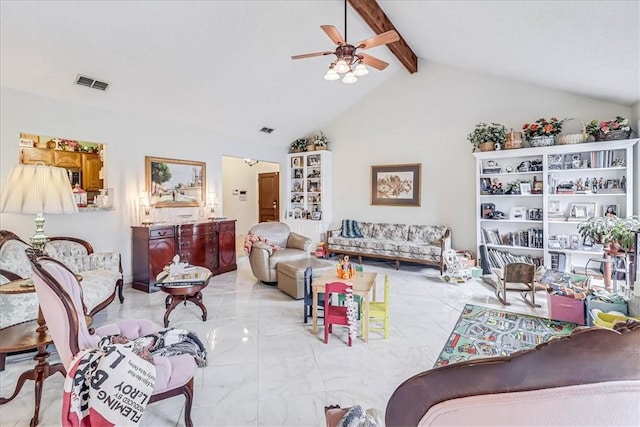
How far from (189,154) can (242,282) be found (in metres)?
2.44

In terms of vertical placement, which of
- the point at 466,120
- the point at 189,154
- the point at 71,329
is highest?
the point at 466,120

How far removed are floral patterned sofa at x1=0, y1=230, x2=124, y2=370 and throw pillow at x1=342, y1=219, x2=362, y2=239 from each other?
4.17 meters

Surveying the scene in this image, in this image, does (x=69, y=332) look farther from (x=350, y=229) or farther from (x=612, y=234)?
(x=350, y=229)

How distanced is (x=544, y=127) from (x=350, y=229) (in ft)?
12.4

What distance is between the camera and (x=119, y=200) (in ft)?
15.3

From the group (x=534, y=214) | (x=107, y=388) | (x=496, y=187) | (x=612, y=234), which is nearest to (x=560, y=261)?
(x=534, y=214)

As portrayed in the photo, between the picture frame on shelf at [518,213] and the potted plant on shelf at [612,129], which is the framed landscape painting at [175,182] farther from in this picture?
the potted plant on shelf at [612,129]

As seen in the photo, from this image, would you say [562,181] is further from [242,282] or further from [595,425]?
[595,425]

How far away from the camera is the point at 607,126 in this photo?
14.3ft

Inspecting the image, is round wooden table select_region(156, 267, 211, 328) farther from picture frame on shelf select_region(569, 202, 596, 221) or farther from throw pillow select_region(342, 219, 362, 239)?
picture frame on shelf select_region(569, 202, 596, 221)

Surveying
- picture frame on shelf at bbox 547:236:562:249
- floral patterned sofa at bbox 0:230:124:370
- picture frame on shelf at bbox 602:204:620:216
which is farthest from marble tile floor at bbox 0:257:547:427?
picture frame on shelf at bbox 602:204:620:216

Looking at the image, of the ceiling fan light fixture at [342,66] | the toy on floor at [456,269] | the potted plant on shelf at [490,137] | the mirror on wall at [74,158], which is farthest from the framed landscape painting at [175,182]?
the potted plant on shelf at [490,137]

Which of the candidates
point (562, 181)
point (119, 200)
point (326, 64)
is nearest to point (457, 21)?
point (326, 64)

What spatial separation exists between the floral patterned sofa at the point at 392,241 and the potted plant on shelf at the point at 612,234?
197 centimetres
